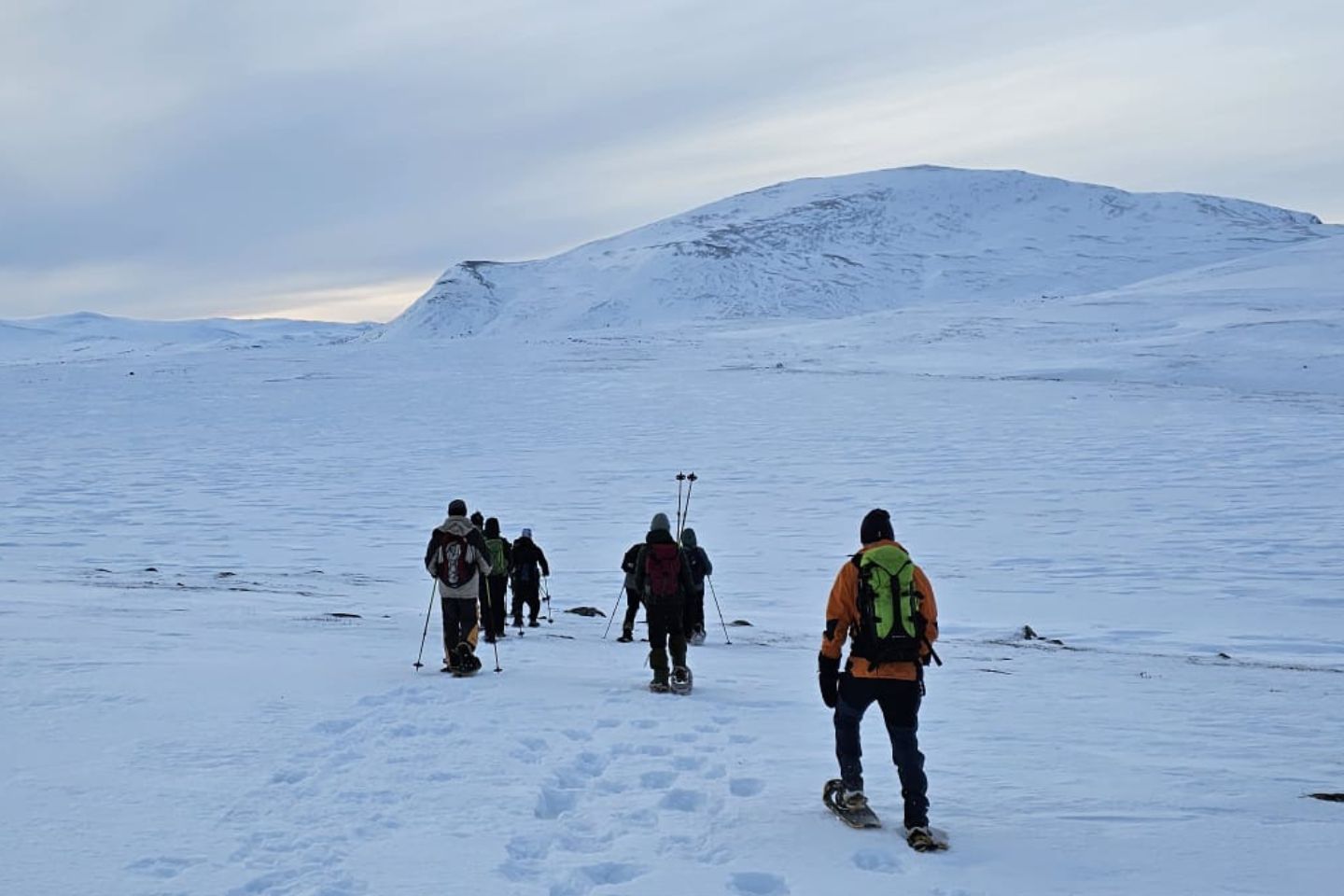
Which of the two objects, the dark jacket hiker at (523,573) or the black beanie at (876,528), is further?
the dark jacket hiker at (523,573)

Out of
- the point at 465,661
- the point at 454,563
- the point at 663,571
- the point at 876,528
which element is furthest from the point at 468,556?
the point at 876,528

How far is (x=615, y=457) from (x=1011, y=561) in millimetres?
15239

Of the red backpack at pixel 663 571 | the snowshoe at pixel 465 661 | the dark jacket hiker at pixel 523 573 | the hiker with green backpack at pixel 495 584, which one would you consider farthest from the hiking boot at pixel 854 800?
the dark jacket hiker at pixel 523 573

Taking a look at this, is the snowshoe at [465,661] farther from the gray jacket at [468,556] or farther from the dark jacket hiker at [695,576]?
the dark jacket hiker at [695,576]

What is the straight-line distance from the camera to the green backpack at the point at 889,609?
18.4ft

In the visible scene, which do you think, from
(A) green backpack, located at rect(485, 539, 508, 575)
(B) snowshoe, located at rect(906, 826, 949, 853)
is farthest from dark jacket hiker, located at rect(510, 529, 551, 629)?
(B) snowshoe, located at rect(906, 826, 949, 853)

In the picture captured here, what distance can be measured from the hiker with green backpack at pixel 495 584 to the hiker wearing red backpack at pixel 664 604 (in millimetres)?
2736

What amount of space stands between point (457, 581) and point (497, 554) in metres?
3.47

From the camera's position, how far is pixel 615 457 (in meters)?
32.9

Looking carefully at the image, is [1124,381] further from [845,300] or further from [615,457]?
[845,300]

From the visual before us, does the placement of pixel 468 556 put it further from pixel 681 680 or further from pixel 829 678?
pixel 829 678

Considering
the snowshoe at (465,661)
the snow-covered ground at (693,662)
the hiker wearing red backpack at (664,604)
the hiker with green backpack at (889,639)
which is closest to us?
the snow-covered ground at (693,662)

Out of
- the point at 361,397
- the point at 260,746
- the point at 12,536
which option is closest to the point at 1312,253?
the point at 361,397

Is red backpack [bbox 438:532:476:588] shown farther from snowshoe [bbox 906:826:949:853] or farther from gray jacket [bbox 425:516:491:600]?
snowshoe [bbox 906:826:949:853]
